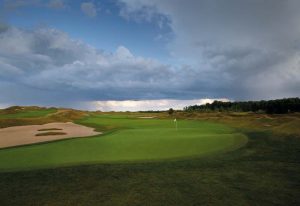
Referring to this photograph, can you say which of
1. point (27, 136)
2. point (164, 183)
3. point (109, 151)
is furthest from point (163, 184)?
point (27, 136)

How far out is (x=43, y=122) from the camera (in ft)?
190

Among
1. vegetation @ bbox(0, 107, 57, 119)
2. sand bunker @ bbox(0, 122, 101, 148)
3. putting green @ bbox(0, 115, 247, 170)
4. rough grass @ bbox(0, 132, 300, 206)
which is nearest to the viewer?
rough grass @ bbox(0, 132, 300, 206)

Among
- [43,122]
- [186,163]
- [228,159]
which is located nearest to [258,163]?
[228,159]

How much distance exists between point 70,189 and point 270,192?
7607 mm

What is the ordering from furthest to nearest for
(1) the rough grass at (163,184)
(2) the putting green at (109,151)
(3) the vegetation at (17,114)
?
(3) the vegetation at (17,114), (2) the putting green at (109,151), (1) the rough grass at (163,184)

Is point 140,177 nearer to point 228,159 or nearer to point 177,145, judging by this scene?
point 228,159

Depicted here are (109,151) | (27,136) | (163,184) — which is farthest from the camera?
(27,136)

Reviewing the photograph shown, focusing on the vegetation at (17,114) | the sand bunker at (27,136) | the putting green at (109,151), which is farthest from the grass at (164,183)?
the vegetation at (17,114)

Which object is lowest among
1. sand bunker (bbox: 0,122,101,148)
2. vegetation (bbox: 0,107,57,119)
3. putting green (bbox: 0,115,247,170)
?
putting green (bbox: 0,115,247,170)

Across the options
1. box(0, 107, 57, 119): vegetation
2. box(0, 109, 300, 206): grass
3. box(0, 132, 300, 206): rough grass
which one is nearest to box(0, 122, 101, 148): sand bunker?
box(0, 109, 300, 206): grass

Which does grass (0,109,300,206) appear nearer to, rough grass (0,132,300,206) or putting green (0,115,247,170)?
rough grass (0,132,300,206)

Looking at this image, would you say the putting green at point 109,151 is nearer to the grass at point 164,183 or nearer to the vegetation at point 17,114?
the grass at point 164,183

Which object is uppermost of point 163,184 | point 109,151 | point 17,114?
point 17,114

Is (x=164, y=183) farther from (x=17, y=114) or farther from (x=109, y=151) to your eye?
(x=17, y=114)
